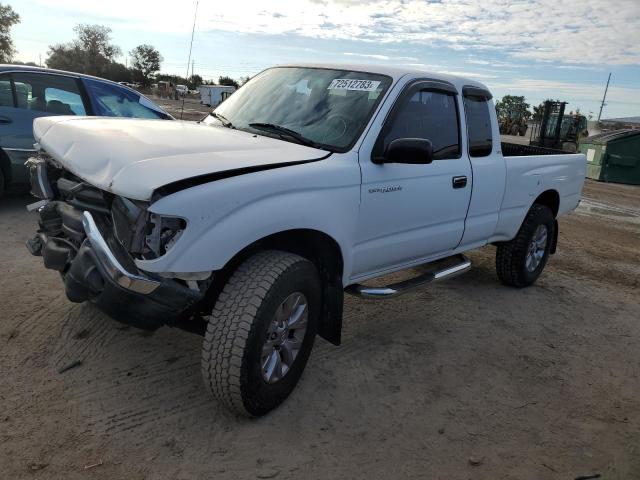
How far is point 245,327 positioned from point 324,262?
2.64 feet

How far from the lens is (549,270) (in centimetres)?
654

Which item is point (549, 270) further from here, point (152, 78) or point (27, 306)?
point (152, 78)

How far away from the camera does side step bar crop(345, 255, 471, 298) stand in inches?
141

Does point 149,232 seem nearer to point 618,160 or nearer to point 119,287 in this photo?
point 119,287

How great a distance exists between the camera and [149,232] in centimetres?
253

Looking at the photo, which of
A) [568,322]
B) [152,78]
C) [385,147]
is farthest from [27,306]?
[152,78]

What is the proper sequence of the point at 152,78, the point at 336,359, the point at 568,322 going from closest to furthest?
→ the point at 336,359 < the point at 568,322 < the point at 152,78

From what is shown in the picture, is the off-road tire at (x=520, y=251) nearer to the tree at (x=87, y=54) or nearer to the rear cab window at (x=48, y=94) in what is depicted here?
the rear cab window at (x=48, y=94)

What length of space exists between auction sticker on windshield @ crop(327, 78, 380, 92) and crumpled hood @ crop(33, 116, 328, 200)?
0.65 m

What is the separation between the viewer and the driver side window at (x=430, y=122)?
3648mm

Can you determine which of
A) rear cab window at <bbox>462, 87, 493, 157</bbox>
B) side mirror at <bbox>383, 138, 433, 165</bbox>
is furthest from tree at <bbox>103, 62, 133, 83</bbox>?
side mirror at <bbox>383, 138, 433, 165</bbox>

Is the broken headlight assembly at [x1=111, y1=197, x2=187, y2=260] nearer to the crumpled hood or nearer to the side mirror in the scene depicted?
the crumpled hood

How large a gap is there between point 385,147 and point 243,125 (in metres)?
1.05

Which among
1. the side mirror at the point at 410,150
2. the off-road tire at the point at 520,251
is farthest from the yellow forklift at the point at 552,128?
the side mirror at the point at 410,150
